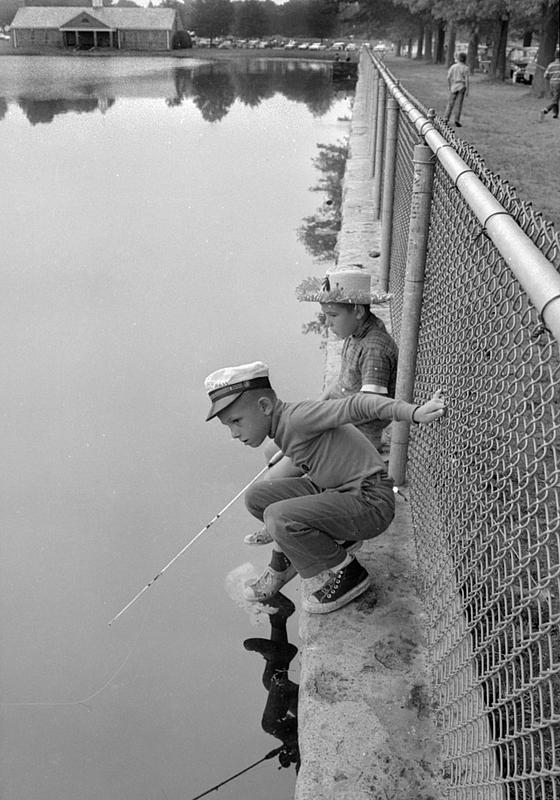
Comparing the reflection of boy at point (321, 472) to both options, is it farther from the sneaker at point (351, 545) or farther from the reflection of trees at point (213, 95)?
the reflection of trees at point (213, 95)

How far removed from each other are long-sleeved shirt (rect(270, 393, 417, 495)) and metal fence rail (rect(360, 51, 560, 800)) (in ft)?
0.97

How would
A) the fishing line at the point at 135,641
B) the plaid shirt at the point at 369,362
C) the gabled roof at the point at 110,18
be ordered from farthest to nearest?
the gabled roof at the point at 110,18, the plaid shirt at the point at 369,362, the fishing line at the point at 135,641

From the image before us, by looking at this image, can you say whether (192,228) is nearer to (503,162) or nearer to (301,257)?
(301,257)

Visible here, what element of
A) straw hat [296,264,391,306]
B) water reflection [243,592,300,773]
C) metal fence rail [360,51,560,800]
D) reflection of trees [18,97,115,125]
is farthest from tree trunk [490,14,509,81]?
water reflection [243,592,300,773]

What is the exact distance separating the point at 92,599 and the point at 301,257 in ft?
20.6

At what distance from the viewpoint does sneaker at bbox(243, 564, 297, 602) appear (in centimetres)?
409

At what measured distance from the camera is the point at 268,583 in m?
4.12

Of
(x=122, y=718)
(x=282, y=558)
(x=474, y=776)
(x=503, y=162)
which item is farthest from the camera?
(x=503, y=162)

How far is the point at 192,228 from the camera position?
35.4ft

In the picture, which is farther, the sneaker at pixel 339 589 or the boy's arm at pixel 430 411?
the sneaker at pixel 339 589

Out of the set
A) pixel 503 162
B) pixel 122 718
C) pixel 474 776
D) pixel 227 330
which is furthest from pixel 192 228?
pixel 474 776

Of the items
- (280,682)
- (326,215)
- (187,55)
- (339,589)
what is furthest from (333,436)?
(187,55)

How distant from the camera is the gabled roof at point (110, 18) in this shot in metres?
90.9

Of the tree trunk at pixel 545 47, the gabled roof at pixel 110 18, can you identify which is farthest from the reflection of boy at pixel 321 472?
the gabled roof at pixel 110 18
